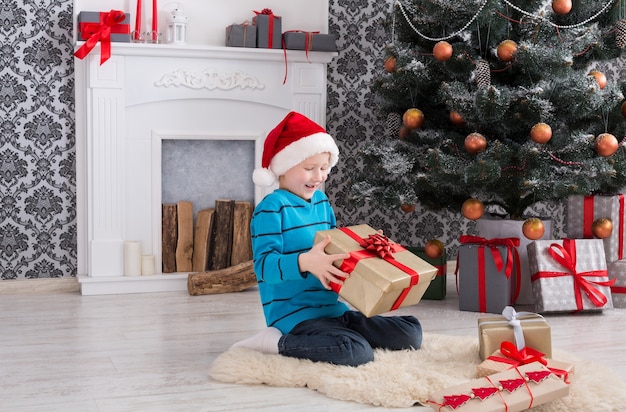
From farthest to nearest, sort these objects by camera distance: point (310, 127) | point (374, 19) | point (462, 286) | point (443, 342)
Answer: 1. point (374, 19)
2. point (462, 286)
3. point (443, 342)
4. point (310, 127)

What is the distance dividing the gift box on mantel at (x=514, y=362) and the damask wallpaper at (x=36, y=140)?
2.53m

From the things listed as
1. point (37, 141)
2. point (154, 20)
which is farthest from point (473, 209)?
point (37, 141)

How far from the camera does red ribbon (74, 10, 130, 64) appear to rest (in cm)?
402

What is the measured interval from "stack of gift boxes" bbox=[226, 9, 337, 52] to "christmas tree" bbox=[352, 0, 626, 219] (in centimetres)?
48

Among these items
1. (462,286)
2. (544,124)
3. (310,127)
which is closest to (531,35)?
(544,124)

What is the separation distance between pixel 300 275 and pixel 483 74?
1.50 metres

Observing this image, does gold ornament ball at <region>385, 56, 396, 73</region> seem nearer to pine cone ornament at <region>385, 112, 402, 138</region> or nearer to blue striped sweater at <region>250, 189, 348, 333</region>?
pine cone ornament at <region>385, 112, 402, 138</region>

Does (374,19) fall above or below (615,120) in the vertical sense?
above

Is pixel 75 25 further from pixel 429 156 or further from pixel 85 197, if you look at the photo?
pixel 429 156

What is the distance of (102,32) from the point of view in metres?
4.05

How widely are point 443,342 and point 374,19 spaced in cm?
230

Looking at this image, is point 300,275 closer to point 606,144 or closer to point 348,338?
point 348,338

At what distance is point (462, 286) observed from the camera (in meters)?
3.82

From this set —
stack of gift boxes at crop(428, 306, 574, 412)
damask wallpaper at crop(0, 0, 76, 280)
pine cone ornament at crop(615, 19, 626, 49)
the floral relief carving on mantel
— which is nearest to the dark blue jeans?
stack of gift boxes at crop(428, 306, 574, 412)
